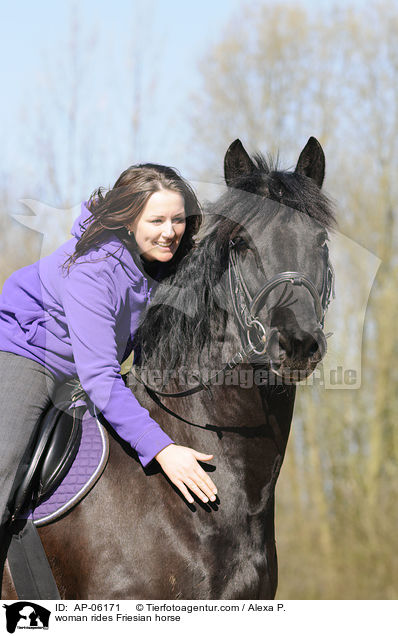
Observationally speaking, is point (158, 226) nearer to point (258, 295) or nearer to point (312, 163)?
point (258, 295)

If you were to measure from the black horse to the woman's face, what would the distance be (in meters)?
0.13

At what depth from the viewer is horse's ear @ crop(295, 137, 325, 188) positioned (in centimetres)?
316

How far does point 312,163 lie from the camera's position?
318 centimetres

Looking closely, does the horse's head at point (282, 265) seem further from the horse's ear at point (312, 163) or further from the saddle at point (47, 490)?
the saddle at point (47, 490)

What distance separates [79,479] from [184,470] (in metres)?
0.52

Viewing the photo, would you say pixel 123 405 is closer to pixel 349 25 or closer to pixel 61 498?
pixel 61 498

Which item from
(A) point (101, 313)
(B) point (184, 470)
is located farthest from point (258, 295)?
(B) point (184, 470)

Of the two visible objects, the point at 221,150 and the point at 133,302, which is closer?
the point at 133,302

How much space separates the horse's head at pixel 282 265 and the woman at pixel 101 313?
1.18 ft

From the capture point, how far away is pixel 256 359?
9.20 feet

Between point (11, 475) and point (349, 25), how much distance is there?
13.5 meters

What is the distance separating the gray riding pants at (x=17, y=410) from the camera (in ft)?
9.34

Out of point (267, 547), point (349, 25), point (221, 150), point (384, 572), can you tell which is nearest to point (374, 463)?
point (384, 572)
